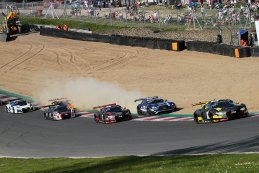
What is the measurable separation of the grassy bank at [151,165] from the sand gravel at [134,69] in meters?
13.1

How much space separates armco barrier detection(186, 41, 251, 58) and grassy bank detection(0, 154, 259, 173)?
83.1 feet

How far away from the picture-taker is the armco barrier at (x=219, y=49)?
4859cm

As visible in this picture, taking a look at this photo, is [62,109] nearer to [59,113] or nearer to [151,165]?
[59,113]

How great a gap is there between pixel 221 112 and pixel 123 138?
15.4ft

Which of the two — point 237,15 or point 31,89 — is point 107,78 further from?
point 237,15

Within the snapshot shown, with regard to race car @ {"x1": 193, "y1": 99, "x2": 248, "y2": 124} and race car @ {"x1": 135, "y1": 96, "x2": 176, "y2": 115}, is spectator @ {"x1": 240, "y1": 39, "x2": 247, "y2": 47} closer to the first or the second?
race car @ {"x1": 135, "y1": 96, "x2": 176, "y2": 115}

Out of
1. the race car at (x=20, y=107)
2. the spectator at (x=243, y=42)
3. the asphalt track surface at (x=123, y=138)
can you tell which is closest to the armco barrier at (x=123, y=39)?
the spectator at (x=243, y=42)

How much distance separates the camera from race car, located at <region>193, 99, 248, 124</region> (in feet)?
103

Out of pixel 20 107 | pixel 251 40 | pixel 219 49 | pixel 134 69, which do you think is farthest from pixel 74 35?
pixel 20 107

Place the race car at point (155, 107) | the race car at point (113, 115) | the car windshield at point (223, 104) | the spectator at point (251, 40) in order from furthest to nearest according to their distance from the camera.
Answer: the spectator at point (251, 40) → the race car at point (155, 107) → the race car at point (113, 115) → the car windshield at point (223, 104)

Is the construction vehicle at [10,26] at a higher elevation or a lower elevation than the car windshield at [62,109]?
higher

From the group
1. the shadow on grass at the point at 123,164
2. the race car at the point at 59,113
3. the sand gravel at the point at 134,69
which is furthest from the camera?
the sand gravel at the point at 134,69

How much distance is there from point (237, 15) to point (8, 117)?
23.9 meters

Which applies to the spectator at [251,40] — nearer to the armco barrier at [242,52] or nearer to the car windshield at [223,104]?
the armco barrier at [242,52]
